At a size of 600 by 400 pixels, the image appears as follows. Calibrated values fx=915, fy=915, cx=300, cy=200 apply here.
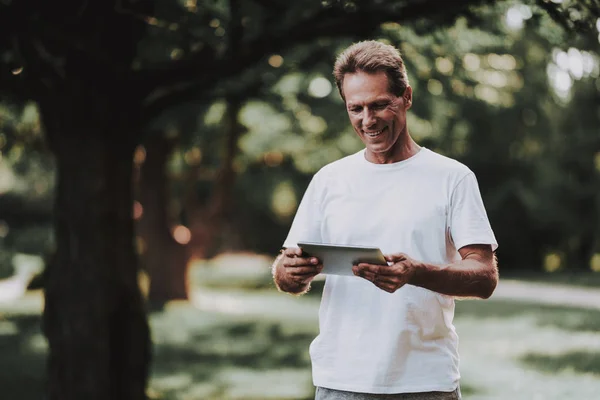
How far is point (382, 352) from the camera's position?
309 cm

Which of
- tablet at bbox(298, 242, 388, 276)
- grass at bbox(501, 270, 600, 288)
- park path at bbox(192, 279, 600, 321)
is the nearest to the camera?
tablet at bbox(298, 242, 388, 276)

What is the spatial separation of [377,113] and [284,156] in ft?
69.4

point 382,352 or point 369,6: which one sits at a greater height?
point 369,6

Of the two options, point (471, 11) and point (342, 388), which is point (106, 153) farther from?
point (342, 388)

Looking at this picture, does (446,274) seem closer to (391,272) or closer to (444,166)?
(391,272)

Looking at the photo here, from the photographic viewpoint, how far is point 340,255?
2.94 m

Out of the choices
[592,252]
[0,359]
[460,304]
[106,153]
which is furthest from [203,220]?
[592,252]

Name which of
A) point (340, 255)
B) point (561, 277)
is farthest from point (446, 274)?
point (561, 277)

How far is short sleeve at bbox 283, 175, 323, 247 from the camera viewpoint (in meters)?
3.40

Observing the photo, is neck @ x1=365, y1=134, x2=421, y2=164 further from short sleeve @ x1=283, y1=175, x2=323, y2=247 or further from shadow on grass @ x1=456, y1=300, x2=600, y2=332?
shadow on grass @ x1=456, y1=300, x2=600, y2=332

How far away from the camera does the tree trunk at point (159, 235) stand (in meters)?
20.4

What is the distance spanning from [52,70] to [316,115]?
26.4 ft

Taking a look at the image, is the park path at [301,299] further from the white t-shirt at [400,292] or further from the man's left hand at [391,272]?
the man's left hand at [391,272]

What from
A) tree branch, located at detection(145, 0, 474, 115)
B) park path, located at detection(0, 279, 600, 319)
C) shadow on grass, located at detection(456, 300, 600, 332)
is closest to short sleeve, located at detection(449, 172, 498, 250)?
tree branch, located at detection(145, 0, 474, 115)
